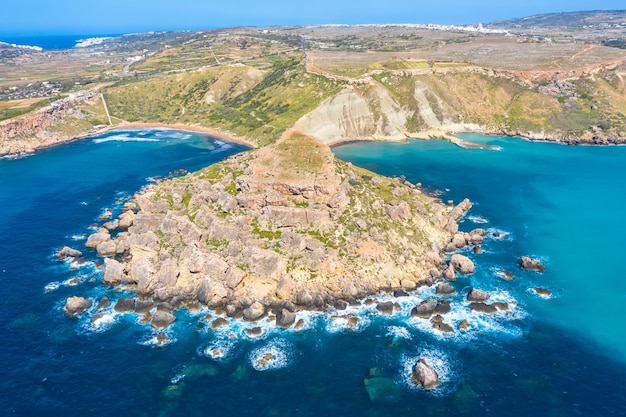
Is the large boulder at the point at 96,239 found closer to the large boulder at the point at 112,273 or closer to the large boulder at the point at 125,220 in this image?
the large boulder at the point at 125,220

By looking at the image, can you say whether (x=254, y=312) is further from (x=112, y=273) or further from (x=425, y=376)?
(x=112, y=273)

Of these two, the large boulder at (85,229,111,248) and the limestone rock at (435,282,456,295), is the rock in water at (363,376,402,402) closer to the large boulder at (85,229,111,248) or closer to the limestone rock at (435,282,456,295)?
the limestone rock at (435,282,456,295)

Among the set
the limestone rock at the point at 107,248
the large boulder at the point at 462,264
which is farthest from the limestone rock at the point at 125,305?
the large boulder at the point at 462,264

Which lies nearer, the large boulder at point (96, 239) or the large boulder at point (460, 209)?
the large boulder at point (96, 239)

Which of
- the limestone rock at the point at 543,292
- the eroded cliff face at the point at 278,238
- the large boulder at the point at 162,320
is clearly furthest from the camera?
the limestone rock at the point at 543,292

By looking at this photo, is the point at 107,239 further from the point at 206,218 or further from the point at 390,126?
the point at 390,126

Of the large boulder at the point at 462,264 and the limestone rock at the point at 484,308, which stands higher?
the large boulder at the point at 462,264

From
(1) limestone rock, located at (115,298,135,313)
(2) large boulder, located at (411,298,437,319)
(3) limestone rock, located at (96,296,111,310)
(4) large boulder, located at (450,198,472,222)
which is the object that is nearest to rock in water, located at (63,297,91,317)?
(3) limestone rock, located at (96,296,111,310)
